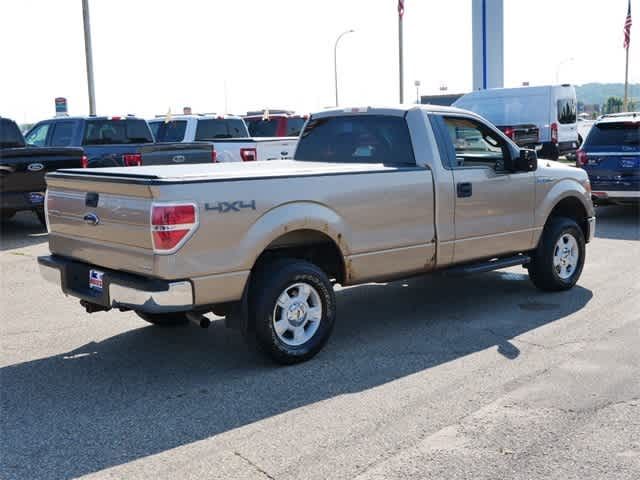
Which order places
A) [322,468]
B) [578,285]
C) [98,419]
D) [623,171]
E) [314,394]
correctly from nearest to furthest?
[322,468], [98,419], [314,394], [578,285], [623,171]

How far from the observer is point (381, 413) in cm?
485

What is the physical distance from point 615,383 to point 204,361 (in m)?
2.91

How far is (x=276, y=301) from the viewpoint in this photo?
5.61 meters

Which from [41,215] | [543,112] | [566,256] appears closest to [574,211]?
[566,256]

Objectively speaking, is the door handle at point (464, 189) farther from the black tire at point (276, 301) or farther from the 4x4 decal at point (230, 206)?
the 4x4 decal at point (230, 206)

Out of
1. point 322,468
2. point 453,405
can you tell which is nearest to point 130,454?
point 322,468

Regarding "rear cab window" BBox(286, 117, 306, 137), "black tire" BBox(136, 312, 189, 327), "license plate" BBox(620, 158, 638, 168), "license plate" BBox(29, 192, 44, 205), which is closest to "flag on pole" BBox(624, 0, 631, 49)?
"rear cab window" BBox(286, 117, 306, 137)

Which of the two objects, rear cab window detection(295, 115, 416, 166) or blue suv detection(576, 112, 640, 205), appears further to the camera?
blue suv detection(576, 112, 640, 205)

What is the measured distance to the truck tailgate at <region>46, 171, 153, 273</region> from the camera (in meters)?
5.21

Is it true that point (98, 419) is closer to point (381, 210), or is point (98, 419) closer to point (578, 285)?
point (381, 210)

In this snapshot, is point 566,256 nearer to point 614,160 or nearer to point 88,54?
point 614,160

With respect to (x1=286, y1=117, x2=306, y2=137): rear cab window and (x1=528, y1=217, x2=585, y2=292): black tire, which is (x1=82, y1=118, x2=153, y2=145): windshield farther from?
(x1=528, y1=217, x2=585, y2=292): black tire

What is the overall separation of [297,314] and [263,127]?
14.5 meters

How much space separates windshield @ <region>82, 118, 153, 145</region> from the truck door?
9.56 meters
